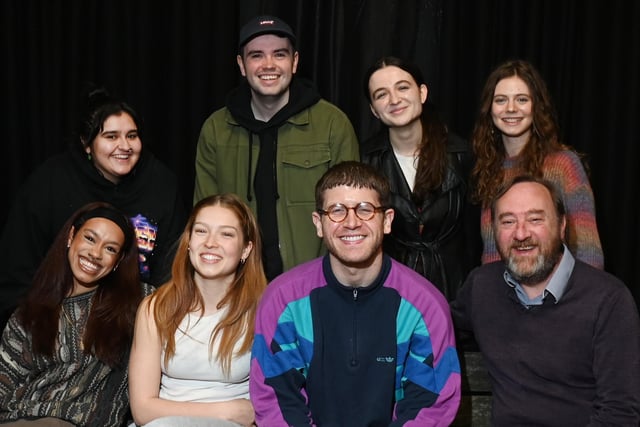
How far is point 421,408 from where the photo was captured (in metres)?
2.72

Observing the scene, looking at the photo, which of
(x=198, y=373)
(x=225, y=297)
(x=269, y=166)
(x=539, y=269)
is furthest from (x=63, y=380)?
(x=539, y=269)

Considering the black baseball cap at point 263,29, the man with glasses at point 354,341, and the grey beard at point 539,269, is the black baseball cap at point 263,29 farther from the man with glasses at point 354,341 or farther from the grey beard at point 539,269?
the grey beard at point 539,269

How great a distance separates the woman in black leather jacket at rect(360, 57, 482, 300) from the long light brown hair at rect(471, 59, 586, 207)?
9cm

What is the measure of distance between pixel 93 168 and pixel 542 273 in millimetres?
1815

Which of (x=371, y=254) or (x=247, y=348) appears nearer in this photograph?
(x=371, y=254)

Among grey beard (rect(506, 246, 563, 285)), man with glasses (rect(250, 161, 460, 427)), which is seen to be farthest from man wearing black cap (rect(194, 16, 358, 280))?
grey beard (rect(506, 246, 563, 285))

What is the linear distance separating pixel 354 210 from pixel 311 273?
0.83ft

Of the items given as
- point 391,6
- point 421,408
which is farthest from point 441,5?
point 421,408

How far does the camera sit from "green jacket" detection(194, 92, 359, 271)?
3596 millimetres

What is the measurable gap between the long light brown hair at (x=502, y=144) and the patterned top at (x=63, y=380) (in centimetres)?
153

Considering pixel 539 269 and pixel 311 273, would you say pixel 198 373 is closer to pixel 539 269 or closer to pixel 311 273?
pixel 311 273

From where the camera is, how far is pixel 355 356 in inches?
108

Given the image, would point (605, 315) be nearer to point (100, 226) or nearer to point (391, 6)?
point (100, 226)

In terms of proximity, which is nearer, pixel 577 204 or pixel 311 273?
pixel 311 273
